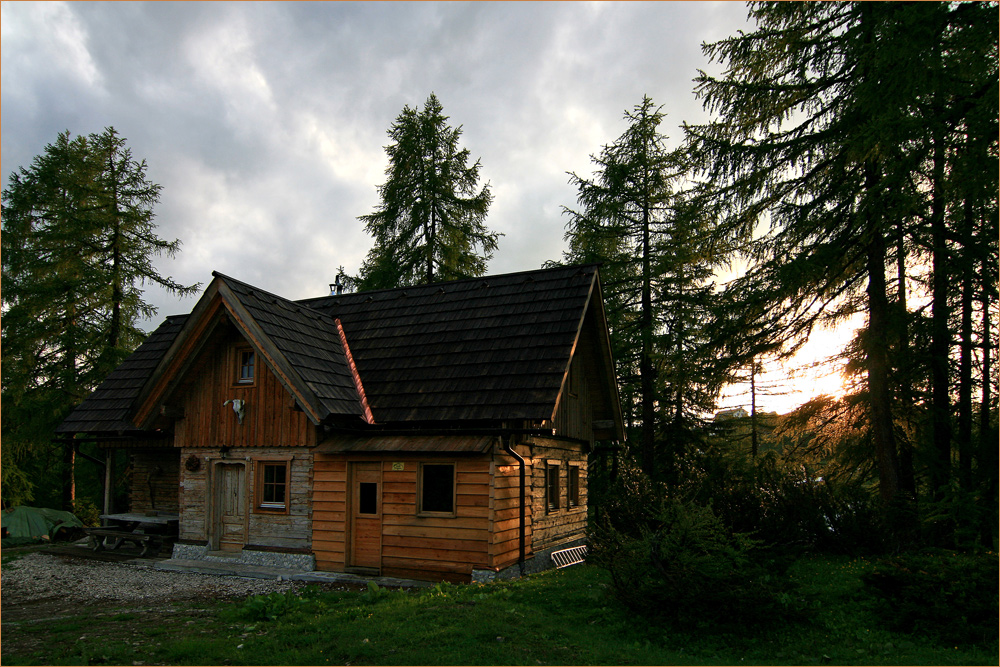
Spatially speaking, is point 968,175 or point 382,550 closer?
point 968,175

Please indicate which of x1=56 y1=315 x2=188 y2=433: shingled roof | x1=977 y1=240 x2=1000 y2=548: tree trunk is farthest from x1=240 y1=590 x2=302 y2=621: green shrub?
x1=977 y1=240 x2=1000 y2=548: tree trunk

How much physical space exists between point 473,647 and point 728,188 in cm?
1156

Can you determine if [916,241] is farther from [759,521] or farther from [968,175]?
[759,521]

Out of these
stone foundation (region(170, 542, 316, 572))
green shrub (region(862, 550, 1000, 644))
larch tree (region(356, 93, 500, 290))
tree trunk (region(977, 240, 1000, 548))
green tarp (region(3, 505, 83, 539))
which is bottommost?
green tarp (region(3, 505, 83, 539))

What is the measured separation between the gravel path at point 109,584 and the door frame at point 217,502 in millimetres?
1116

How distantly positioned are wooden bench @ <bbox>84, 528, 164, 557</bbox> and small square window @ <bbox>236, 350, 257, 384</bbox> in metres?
4.79

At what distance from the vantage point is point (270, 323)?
45.9 ft

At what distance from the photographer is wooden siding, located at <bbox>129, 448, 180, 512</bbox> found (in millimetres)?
17625

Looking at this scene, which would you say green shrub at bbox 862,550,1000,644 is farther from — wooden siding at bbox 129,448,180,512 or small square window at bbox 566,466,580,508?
wooden siding at bbox 129,448,180,512

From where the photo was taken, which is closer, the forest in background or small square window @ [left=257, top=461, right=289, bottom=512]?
the forest in background

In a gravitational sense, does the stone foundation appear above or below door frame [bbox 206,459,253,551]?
below

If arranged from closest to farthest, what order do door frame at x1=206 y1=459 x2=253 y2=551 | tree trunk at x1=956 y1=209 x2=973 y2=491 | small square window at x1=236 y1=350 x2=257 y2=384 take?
door frame at x1=206 y1=459 x2=253 y2=551, small square window at x1=236 y1=350 x2=257 y2=384, tree trunk at x1=956 y1=209 x2=973 y2=491

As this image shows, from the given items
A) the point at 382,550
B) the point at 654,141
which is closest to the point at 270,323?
the point at 382,550

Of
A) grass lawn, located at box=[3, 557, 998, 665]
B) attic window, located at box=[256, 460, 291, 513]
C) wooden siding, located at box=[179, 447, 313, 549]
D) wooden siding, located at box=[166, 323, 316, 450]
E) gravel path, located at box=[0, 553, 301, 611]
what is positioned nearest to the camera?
grass lawn, located at box=[3, 557, 998, 665]
